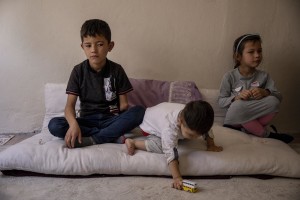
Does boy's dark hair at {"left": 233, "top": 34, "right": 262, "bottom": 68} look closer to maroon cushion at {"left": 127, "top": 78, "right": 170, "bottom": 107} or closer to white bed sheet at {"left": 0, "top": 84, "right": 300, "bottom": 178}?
maroon cushion at {"left": 127, "top": 78, "right": 170, "bottom": 107}

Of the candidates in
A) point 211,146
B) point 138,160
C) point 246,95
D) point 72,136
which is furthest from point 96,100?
point 246,95

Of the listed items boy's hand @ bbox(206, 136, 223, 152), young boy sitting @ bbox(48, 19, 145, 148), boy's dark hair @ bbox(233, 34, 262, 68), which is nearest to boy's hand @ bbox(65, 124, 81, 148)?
young boy sitting @ bbox(48, 19, 145, 148)

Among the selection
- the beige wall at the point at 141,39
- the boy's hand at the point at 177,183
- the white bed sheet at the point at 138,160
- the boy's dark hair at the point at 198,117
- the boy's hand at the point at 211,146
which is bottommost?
the boy's hand at the point at 177,183

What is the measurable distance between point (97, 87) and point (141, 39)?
1.58 ft

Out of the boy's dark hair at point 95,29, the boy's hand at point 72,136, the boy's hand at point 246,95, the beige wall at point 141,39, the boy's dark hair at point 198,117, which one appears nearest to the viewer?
the boy's dark hair at point 198,117

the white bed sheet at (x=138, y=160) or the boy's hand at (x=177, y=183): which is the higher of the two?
the white bed sheet at (x=138, y=160)

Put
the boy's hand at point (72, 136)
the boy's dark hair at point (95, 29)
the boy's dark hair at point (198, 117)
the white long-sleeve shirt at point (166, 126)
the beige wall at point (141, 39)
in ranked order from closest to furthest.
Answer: the boy's dark hair at point (198, 117), the white long-sleeve shirt at point (166, 126), the boy's hand at point (72, 136), the boy's dark hair at point (95, 29), the beige wall at point (141, 39)

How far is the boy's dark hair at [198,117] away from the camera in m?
1.05

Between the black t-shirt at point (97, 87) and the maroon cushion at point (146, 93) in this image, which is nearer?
the black t-shirt at point (97, 87)

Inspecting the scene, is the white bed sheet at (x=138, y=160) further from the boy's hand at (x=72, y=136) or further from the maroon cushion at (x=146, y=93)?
the maroon cushion at (x=146, y=93)

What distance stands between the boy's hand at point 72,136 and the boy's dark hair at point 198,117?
0.50 meters

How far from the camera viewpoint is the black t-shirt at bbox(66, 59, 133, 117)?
1444 millimetres

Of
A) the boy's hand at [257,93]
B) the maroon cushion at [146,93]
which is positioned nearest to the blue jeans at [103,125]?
the maroon cushion at [146,93]

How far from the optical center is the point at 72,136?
125cm
